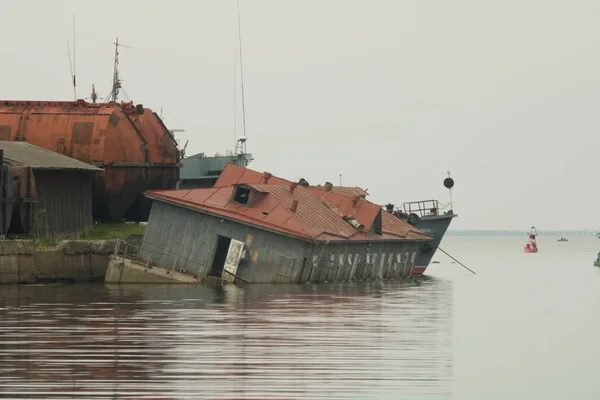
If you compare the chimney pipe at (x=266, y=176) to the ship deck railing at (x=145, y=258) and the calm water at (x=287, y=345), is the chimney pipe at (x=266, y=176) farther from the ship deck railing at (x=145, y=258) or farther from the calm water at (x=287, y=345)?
the calm water at (x=287, y=345)

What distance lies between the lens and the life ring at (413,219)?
82256 millimetres

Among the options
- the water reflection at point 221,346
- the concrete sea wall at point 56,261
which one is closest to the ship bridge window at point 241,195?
the concrete sea wall at point 56,261

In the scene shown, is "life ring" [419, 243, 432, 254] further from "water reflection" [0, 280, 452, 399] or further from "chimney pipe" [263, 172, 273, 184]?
"water reflection" [0, 280, 452, 399]

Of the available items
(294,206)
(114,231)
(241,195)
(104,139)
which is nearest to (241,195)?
(241,195)

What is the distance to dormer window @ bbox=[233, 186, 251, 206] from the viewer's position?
58719 mm

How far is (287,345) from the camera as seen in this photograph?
3177 centimetres

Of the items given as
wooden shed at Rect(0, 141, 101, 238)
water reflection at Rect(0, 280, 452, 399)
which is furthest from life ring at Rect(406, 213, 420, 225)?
water reflection at Rect(0, 280, 452, 399)

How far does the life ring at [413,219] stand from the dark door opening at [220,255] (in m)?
24.4

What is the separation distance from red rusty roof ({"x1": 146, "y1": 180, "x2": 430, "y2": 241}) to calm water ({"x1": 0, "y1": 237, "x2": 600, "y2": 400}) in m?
3.88

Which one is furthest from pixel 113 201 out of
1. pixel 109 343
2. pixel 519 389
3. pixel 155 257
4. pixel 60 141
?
pixel 519 389

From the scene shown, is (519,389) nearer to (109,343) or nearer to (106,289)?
(109,343)

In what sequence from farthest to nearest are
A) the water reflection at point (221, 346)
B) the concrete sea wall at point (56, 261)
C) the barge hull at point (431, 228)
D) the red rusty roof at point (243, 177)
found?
the barge hull at point (431, 228), the red rusty roof at point (243, 177), the concrete sea wall at point (56, 261), the water reflection at point (221, 346)

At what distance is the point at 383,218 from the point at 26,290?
25555mm

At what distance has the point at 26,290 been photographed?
51.9 metres
